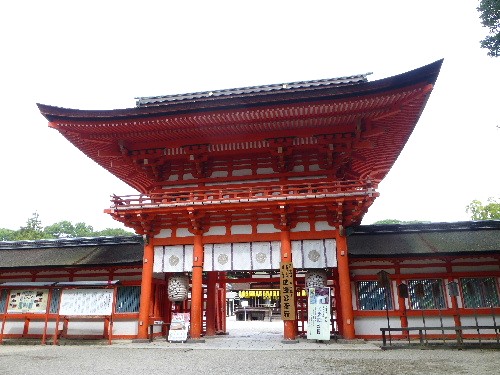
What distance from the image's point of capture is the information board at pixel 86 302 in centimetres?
1504

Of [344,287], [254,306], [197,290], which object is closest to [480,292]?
[344,287]

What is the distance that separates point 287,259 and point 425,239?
22.3ft

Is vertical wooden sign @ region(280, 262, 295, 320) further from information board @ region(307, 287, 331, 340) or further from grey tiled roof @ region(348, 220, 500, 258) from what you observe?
grey tiled roof @ region(348, 220, 500, 258)

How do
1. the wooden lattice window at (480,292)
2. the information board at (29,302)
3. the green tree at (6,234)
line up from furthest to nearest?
the green tree at (6,234) → the information board at (29,302) → the wooden lattice window at (480,292)

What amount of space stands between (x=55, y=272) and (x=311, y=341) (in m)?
13.0

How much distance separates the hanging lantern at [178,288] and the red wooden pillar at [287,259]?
4.47 meters

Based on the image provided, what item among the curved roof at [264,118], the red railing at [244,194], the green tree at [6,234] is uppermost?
the green tree at [6,234]

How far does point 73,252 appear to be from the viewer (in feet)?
63.1

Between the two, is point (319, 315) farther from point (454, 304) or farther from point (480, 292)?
point (480, 292)

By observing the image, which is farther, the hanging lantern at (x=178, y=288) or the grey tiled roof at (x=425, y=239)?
the hanging lantern at (x=178, y=288)

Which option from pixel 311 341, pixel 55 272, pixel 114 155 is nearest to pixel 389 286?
pixel 311 341

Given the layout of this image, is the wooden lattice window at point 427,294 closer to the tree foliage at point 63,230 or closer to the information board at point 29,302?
the information board at point 29,302

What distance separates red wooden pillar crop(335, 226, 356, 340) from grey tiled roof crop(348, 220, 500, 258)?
953 mm

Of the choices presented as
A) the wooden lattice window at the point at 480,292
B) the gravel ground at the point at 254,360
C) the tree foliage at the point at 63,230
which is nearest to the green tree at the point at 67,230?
the tree foliage at the point at 63,230
